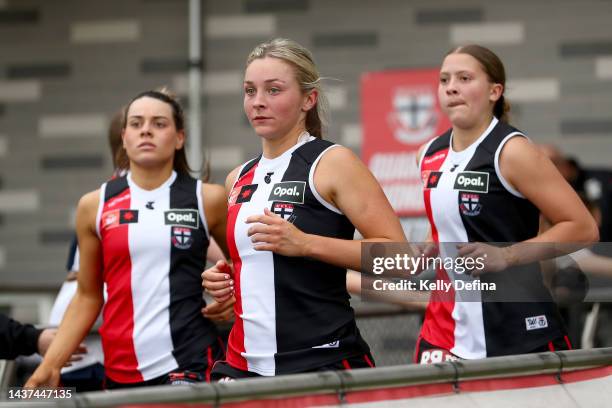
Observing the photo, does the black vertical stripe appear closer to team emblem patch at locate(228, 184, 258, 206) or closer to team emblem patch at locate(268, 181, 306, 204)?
team emblem patch at locate(228, 184, 258, 206)

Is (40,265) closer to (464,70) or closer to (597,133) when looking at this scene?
(597,133)

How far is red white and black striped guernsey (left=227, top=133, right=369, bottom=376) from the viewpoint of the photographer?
3.76m

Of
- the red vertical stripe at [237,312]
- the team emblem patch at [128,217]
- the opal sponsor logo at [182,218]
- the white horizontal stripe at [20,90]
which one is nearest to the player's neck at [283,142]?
the red vertical stripe at [237,312]

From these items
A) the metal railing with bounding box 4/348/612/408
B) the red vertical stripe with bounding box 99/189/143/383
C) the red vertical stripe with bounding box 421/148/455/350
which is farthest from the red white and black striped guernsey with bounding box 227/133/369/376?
the red vertical stripe with bounding box 99/189/143/383

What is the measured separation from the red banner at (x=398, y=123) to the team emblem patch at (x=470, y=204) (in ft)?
16.0

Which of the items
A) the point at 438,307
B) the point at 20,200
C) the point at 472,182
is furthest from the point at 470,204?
the point at 20,200

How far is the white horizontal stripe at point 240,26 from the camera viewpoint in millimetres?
9656

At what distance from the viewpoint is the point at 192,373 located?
15.6ft

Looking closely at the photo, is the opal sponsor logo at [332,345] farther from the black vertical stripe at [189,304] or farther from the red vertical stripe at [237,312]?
the black vertical stripe at [189,304]

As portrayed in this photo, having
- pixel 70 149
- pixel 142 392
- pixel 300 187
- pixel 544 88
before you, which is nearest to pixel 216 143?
pixel 70 149

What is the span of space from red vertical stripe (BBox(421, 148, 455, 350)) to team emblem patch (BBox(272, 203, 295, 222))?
912mm

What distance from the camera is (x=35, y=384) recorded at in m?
4.71

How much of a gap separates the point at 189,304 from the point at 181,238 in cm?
29

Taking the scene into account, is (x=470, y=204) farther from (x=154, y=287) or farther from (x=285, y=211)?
(x=154, y=287)
